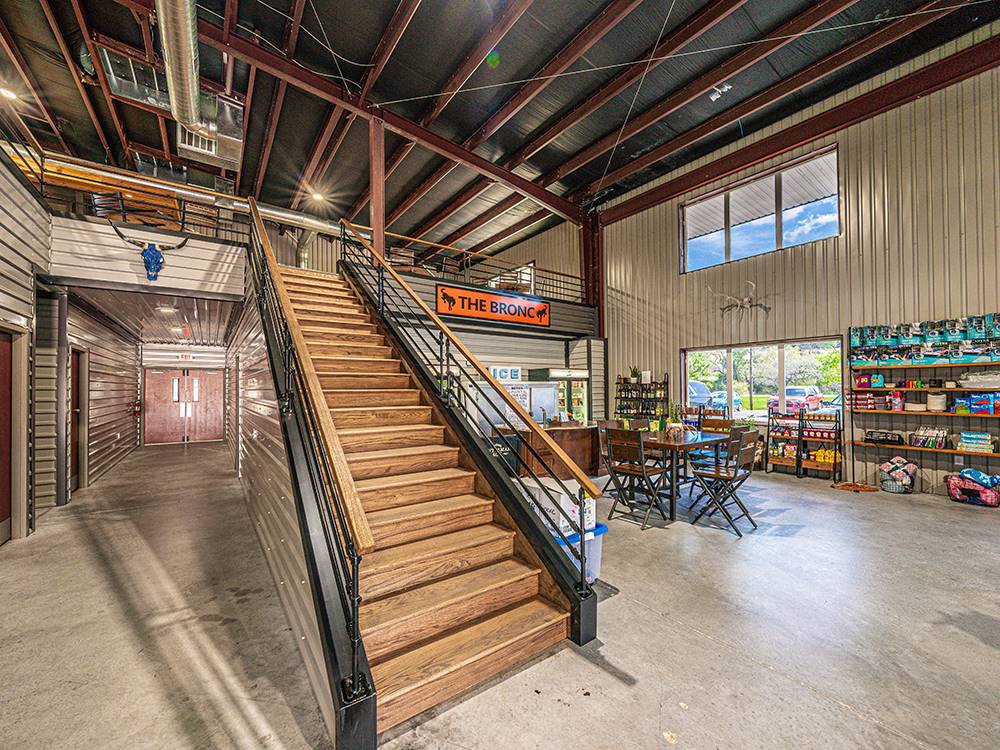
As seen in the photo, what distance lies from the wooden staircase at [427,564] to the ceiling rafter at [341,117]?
4490 mm

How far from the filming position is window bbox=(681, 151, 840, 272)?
289 inches

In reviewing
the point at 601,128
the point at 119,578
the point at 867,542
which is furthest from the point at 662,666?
the point at 601,128

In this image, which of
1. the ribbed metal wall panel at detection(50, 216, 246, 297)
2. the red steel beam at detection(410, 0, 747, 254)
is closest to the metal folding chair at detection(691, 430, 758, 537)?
the red steel beam at detection(410, 0, 747, 254)

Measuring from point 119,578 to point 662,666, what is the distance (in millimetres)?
4156

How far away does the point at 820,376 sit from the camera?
734 cm

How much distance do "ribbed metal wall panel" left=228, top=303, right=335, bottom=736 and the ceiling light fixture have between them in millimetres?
7818

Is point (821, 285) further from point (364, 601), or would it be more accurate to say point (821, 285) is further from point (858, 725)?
point (364, 601)

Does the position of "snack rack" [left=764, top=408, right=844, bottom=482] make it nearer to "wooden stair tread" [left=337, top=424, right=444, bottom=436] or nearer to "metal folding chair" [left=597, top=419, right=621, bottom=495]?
"metal folding chair" [left=597, top=419, right=621, bottom=495]

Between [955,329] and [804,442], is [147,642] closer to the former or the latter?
[804,442]

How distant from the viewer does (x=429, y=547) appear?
2.71 meters

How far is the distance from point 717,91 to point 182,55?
7.44m

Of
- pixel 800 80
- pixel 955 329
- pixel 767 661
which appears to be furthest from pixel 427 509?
pixel 800 80

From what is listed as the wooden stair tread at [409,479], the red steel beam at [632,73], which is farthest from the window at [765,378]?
the wooden stair tread at [409,479]

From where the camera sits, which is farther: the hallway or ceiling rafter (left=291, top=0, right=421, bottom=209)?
ceiling rafter (left=291, top=0, right=421, bottom=209)
